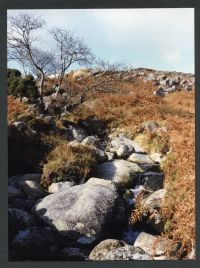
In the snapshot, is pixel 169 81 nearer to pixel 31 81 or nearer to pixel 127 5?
pixel 127 5

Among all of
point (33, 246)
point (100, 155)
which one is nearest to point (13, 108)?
point (100, 155)

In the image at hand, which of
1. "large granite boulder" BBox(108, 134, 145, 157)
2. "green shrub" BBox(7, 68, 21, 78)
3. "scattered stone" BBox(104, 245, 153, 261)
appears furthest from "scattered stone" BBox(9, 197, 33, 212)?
"green shrub" BBox(7, 68, 21, 78)

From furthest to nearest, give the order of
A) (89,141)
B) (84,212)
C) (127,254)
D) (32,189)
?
(89,141), (32,189), (84,212), (127,254)

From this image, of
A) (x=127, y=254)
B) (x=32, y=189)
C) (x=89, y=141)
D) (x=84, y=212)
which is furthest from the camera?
(x=89, y=141)

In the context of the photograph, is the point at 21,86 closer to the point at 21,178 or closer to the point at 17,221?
the point at 21,178

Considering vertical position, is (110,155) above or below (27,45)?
below

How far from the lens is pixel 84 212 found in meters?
6.55

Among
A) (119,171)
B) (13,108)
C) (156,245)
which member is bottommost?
(156,245)

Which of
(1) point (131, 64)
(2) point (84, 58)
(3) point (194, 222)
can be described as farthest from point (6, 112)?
(3) point (194, 222)

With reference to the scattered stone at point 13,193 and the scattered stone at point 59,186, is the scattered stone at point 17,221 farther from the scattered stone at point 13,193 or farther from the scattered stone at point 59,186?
the scattered stone at point 59,186

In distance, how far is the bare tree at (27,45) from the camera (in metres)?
6.51

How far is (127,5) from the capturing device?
6430 mm

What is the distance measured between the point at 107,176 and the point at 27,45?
6.34 feet

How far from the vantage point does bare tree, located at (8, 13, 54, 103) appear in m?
6.51
